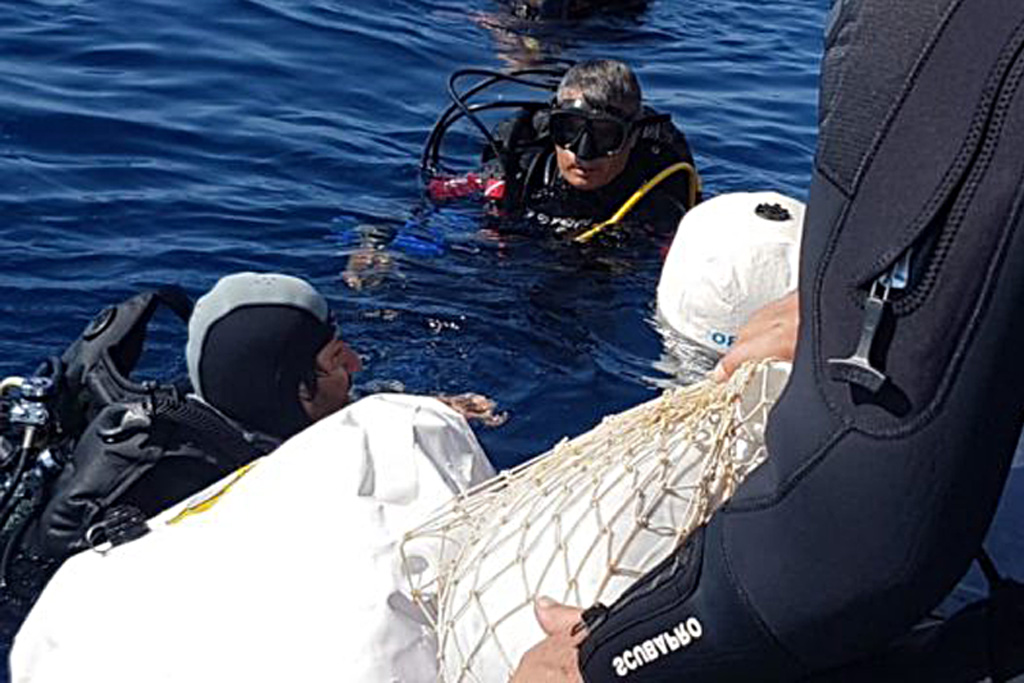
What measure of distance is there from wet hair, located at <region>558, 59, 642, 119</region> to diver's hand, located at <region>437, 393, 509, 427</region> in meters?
1.68

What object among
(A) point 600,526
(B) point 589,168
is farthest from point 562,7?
(A) point 600,526

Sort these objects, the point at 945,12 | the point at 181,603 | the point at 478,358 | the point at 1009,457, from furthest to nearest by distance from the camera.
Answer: the point at 478,358 → the point at 181,603 → the point at 1009,457 → the point at 945,12

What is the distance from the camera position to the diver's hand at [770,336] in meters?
2.53

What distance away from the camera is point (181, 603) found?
2.79 metres

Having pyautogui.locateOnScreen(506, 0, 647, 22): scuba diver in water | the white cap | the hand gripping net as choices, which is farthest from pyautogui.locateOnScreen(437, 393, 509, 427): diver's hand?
pyautogui.locateOnScreen(506, 0, 647, 22): scuba diver in water

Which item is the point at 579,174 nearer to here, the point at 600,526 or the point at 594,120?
the point at 594,120

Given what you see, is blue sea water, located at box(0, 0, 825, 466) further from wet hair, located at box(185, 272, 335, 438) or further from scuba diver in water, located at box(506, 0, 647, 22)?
wet hair, located at box(185, 272, 335, 438)

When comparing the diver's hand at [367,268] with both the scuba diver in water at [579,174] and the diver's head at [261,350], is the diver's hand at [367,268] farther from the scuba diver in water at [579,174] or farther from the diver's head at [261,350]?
the diver's head at [261,350]

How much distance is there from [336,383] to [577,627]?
→ 218cm

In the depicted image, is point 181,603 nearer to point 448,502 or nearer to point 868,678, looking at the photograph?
point 448,502

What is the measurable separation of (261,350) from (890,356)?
2579 millimetres

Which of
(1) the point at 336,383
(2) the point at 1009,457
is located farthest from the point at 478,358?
(2) the point at 1009,457

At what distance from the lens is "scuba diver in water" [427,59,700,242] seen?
6773 millimetres

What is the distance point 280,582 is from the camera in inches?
108
